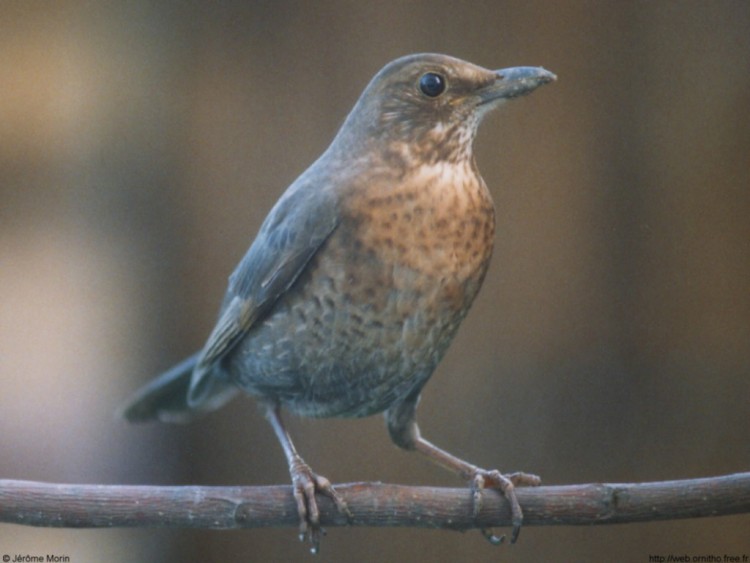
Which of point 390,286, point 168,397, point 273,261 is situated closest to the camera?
point 390,286

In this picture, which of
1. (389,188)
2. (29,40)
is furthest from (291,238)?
(29,40)

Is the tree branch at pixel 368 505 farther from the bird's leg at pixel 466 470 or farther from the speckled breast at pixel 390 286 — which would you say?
the speckled breast at pixel 390 286

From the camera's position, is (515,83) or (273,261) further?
(273,261)

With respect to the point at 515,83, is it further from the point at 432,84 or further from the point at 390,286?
the point at 390,286

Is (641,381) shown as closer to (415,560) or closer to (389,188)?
(415,560)

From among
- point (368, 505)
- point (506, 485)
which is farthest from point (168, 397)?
point (506, 485)

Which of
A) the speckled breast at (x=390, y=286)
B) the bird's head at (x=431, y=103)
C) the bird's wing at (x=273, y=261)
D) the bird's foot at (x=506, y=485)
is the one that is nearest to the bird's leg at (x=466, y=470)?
the bird's foot at (x=506, y=485)

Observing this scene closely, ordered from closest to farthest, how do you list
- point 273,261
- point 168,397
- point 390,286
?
point 390,286, point 273,261, point 168,397
